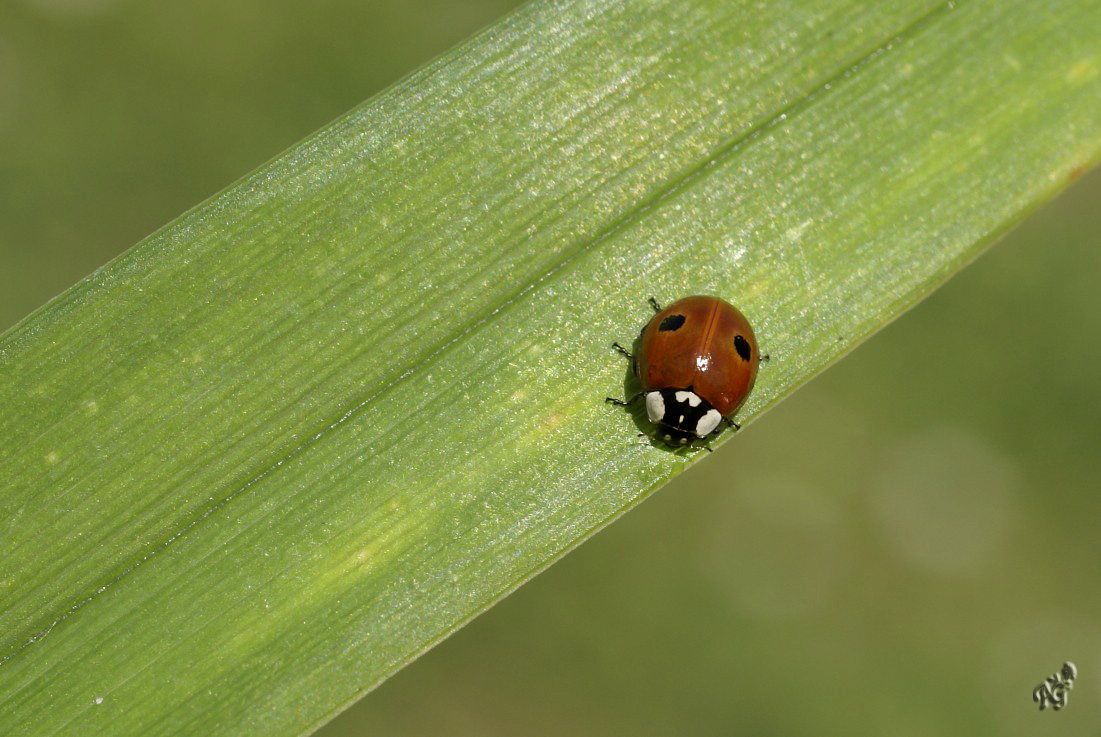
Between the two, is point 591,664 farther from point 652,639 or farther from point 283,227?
point 283,227

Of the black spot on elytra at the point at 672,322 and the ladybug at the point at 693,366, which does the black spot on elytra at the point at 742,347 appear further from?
the black spot on elytra at the point at 672,322

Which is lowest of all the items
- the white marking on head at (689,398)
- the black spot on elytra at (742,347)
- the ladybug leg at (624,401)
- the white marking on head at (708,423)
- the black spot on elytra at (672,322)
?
the white marking on head at (708,423)

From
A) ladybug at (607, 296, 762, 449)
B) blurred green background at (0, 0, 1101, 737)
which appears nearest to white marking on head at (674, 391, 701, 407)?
ladybug at (607, 296, 762, 449)

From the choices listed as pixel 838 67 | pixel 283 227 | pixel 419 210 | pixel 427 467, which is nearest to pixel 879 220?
pixel 838 67

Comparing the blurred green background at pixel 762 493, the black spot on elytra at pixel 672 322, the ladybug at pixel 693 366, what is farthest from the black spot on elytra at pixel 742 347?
the blurred green background at pixel 762 493

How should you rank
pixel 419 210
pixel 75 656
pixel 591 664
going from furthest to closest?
pixel 591 664, pixel 419 210, pixel 75 656

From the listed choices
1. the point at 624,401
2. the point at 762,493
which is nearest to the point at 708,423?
the point at 624,401

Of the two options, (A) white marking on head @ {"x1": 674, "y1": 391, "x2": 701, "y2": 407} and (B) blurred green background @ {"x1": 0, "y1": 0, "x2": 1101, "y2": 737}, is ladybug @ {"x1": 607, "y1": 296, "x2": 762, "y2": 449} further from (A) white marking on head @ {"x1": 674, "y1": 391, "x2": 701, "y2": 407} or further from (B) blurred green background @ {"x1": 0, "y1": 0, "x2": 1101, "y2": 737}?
(B) blurred green background @ {"x1": 0, "y1": 0, "x2": 1101, "y2": 737}
